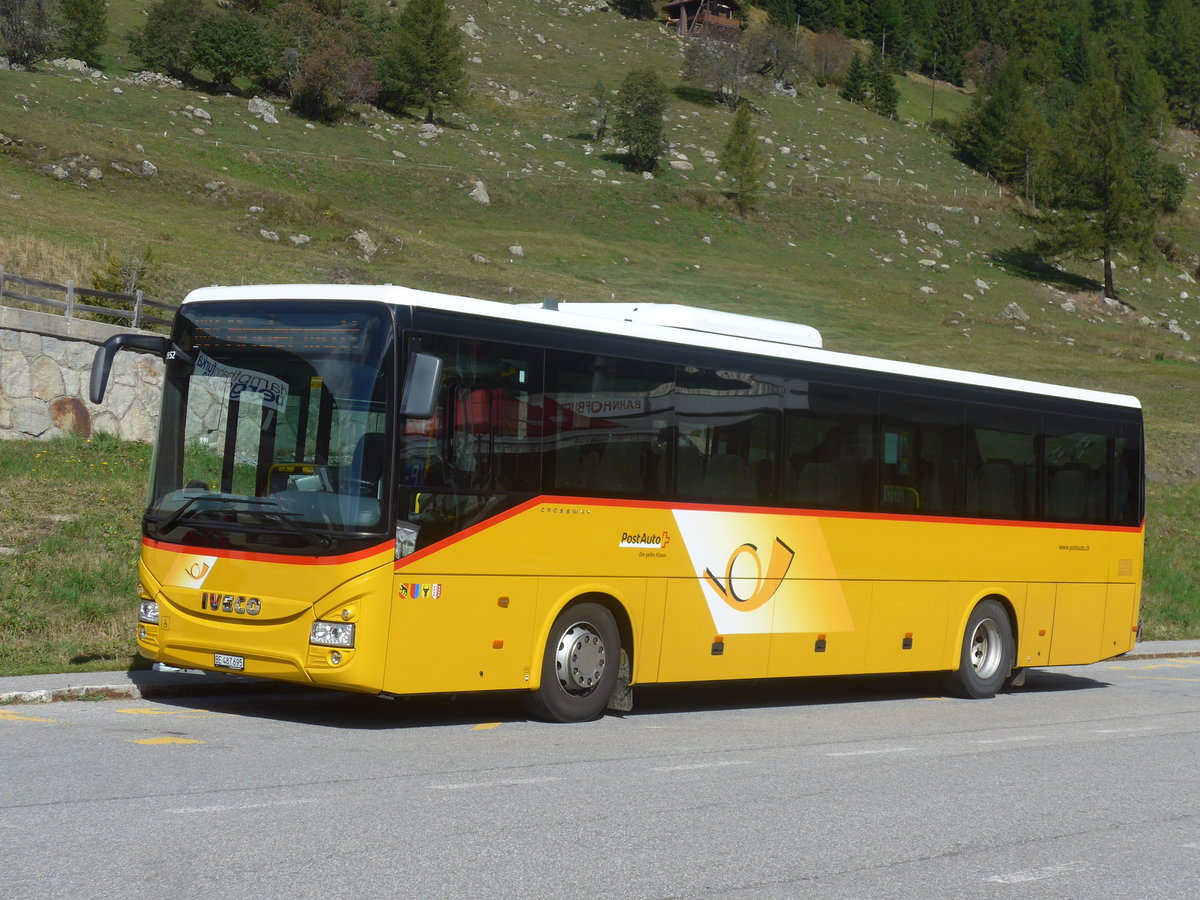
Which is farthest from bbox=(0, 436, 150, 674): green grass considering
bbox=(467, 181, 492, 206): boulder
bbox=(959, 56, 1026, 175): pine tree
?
bbox=(959, 56, 1026, 175): pine tree

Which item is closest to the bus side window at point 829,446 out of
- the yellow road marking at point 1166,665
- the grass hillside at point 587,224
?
the yellow road marking at point 1166,665

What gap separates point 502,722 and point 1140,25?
204 meters

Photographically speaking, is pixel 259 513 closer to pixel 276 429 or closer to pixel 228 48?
pixel 276 429

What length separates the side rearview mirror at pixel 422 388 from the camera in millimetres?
9844

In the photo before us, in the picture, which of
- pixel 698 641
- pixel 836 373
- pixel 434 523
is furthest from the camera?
pixel 836 373

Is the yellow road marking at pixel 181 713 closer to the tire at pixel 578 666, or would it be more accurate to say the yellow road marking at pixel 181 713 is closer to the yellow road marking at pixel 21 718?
the yellow road marking at pixel 21 718

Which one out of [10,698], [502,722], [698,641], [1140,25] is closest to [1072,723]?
[698,641]

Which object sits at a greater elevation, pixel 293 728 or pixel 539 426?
pixel 539 426

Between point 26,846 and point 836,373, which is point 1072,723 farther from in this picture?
point 26,846

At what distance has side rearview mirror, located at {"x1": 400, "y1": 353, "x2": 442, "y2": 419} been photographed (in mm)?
9844

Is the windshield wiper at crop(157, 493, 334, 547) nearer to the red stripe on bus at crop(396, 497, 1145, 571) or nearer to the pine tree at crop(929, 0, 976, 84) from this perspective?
the red stripe on bus at crop(396, 497, 1145, 571)

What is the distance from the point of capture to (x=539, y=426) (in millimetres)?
11273

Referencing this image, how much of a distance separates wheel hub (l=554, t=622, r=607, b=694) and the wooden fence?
15.4 m

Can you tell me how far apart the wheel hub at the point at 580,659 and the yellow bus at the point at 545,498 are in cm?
3
